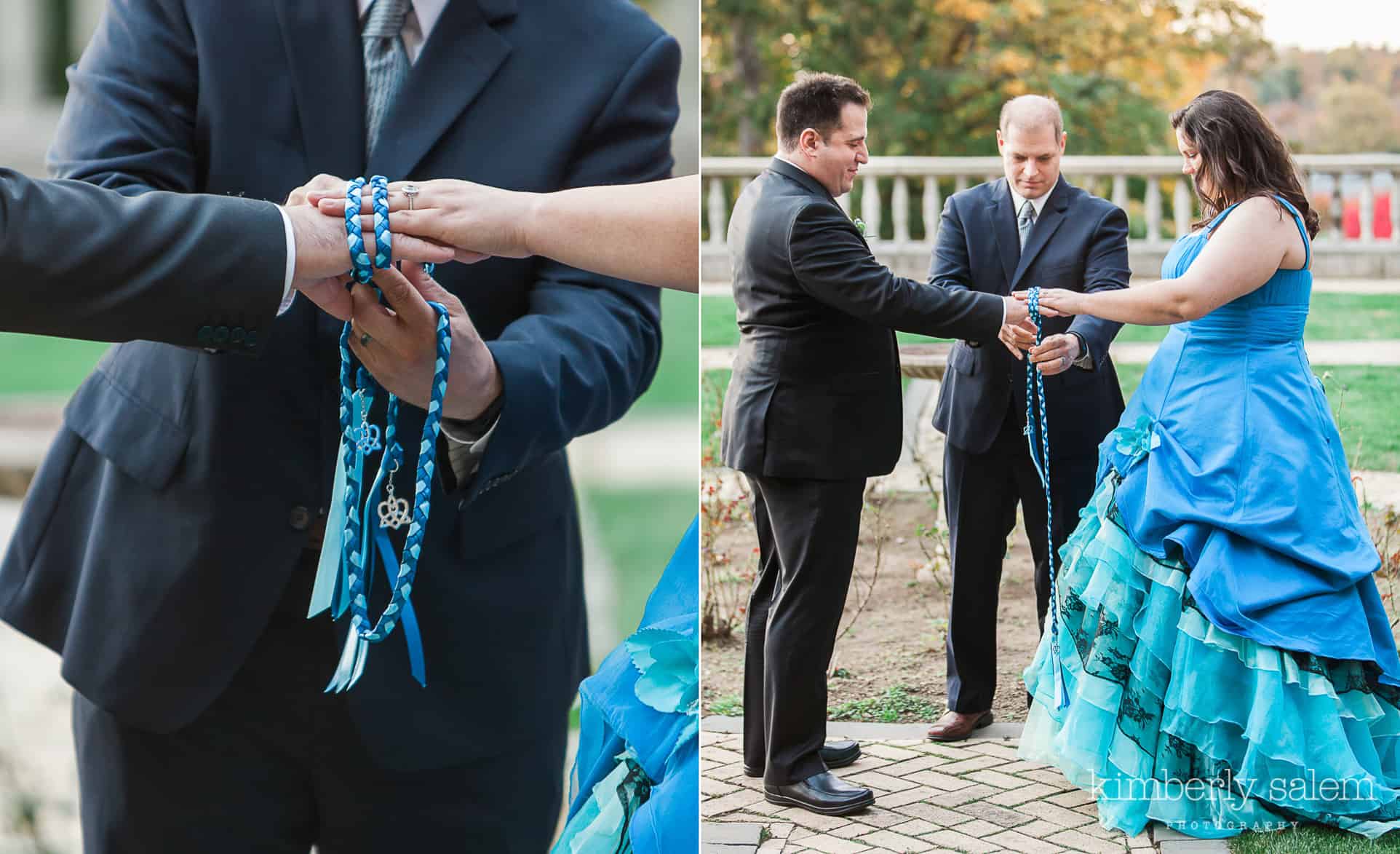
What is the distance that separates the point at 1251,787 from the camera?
2.74 meters

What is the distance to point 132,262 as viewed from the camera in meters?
1.29

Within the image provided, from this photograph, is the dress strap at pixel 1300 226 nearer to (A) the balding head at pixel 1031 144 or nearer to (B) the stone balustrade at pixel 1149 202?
(B) the stone balustrade at pixel 1149 202

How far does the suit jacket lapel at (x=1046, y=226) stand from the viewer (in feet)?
9.61

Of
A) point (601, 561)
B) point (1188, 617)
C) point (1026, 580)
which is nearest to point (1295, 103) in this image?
point (1026, 580)

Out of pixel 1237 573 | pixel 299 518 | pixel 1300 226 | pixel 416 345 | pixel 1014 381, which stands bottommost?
pixel 1237 573

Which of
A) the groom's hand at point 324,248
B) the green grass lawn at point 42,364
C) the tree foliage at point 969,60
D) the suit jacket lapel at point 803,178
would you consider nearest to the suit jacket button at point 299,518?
the groom's hand at point 324,248

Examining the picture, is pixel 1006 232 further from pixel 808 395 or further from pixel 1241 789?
pixel 1241 789

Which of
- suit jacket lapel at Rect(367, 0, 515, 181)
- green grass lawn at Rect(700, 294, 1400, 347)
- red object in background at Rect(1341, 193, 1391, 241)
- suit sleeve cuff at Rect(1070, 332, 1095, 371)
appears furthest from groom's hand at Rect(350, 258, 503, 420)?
red object in background at Rect(1341, 193, 1391, 241)

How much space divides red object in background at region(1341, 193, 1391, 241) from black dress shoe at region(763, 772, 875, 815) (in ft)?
6.76

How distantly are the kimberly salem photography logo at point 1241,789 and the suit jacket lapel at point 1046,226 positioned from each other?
44.6 inches

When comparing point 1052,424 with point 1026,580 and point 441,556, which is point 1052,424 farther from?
point 441,556

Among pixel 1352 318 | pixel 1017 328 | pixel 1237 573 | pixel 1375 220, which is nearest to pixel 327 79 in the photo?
pixel 1017 328

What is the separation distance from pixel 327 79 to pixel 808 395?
1510 millimetres

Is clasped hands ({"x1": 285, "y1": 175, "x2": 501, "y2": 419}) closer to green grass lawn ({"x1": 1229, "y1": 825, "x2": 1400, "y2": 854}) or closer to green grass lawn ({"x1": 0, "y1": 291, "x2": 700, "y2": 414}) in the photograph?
green grass lawn ({"x1": 0, "y1": 291, "x2": 700, "y2": 414})
